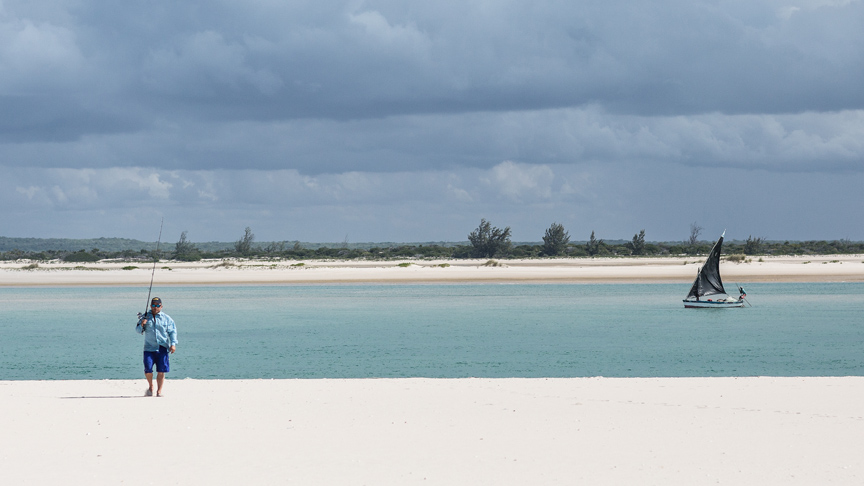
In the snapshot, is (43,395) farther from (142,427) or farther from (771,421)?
(771,421)

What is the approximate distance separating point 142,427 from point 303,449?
108 inches

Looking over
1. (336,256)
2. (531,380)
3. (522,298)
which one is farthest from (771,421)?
(336,256)

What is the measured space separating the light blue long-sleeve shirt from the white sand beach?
945mm

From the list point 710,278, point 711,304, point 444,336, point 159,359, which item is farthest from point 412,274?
point 159,359

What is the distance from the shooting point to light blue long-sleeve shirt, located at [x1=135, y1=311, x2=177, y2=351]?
13.7m

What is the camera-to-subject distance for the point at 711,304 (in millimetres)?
41312

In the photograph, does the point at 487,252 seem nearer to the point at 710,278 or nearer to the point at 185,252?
the point at 185,252

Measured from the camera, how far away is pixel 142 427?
11594 mm

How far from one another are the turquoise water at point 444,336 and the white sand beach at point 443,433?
4528mm

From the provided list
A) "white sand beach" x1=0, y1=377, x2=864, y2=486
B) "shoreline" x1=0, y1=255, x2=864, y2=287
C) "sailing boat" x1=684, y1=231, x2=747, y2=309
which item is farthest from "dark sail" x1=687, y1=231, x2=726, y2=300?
"white sand beach" x1=0, y1=377, x2=864, y2=486

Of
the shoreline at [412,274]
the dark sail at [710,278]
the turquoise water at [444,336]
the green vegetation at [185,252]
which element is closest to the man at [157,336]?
the turquoise water at [444,336]

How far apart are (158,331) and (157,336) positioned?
9 cm

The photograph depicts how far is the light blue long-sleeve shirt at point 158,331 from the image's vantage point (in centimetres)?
1373

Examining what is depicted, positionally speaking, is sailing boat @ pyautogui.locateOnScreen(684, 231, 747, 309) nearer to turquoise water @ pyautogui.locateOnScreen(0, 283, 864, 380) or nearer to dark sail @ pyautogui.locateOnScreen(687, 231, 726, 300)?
dark sail @ pyautogui.locateOnScreen(687, 231, 726, 300)
